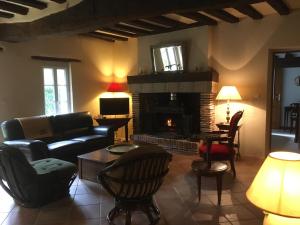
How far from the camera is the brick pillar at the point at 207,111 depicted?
565cm

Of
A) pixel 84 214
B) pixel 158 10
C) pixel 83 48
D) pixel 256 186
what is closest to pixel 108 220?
pixel 84 214

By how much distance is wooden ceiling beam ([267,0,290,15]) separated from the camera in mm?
4164

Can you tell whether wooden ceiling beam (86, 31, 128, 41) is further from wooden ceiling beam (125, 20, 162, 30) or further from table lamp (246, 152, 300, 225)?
table lamp (246, 152, 300, 225)

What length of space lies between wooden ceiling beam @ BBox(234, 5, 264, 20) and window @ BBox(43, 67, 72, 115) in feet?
13.4

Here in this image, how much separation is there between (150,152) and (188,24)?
13.3 feet

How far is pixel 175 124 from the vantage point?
20.8ft

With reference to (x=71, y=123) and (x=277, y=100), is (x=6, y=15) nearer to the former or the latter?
(x=71, y=123)

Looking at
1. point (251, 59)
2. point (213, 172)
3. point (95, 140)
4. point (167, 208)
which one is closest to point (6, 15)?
point (95, 140)

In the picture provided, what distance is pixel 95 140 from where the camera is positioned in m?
5.19

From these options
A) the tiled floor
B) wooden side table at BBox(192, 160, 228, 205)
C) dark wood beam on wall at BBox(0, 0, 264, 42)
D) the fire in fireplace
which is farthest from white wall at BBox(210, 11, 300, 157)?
wooden side table at BBox(192, 160, 228, 205)

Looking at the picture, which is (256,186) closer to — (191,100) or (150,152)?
(150,152)

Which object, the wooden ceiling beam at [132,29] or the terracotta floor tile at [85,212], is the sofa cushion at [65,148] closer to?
the terracotta floor tile at [85,212]

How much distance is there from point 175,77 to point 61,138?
2747 mm

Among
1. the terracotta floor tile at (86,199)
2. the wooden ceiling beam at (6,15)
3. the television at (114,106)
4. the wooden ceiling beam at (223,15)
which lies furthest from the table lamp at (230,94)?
the wooden ceiling beam at (6,15)
